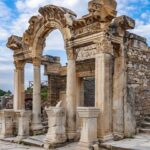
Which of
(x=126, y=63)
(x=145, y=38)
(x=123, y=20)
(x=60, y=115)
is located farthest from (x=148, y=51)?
(x=60, y=115)

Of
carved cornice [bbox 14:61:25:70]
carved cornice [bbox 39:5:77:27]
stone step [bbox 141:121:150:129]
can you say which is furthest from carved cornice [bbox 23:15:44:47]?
stone step [bbox 141:121:150:129]

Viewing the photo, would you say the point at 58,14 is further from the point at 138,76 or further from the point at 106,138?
the point at 106,138

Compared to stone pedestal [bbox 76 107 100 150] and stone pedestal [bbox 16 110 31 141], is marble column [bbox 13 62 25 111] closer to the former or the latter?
stone pedestal [bbox 16 110 31 141]

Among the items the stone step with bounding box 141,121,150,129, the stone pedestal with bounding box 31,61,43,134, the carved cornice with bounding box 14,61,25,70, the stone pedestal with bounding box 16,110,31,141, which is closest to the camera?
the stone step with bounding box 141,121,150,129

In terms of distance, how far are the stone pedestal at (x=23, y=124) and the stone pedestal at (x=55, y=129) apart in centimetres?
207

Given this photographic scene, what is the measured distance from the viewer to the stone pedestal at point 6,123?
517 inches

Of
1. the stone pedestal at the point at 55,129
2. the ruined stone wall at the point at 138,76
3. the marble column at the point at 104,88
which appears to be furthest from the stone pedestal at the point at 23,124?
the ruined stone wall at the point at 138,76

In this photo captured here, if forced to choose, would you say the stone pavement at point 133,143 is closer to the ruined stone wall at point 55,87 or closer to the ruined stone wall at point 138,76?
the ruined stone wall at point 138,76

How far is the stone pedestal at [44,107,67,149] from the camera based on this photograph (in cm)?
1050

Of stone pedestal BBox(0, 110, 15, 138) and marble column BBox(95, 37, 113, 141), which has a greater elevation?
marble column BBox(95, 37, 113, 141)

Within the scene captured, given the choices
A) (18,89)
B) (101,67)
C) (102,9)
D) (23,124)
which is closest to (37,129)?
(23,124)

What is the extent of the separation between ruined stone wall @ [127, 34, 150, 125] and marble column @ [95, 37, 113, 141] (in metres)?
1.29

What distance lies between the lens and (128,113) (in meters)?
10.8

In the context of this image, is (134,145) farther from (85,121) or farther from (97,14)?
(97,14)
